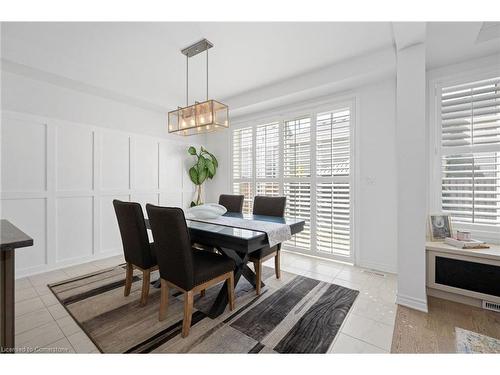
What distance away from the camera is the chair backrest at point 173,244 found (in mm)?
1547

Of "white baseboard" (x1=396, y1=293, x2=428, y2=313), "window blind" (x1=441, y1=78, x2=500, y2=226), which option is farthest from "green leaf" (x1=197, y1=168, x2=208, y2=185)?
"window blind" (x1=441, y1=78, x2=500, y2=226)

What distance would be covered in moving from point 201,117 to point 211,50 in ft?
2.61

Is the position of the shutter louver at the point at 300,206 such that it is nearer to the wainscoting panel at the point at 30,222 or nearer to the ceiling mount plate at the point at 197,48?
the ceiling mount plate at the point at 197,48

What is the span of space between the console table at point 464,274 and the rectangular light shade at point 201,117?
2.51m

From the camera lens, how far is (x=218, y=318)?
1.88 meters

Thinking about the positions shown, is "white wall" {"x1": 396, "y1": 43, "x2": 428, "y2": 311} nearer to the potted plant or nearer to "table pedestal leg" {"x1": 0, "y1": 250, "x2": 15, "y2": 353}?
"table pedestal leg" {"x1": 0, "y1": 250, "x2": 15, "y2": 353}

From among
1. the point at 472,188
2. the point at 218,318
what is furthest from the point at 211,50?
the point at 472,188

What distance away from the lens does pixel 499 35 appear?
2.05 m

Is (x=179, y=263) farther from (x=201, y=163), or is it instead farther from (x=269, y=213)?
(x=201, y=163)

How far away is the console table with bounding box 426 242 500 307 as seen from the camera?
1978mm

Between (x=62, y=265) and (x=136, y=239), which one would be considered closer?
(x=136, y=239)
